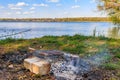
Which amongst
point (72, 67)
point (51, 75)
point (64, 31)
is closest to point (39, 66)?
point (51, 75)

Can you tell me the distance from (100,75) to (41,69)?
1179 mm

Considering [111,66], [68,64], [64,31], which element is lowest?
[64,31]

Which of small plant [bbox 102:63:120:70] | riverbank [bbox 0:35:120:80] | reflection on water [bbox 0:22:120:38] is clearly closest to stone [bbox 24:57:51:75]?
riverbank [bbox 0:35:120:80]

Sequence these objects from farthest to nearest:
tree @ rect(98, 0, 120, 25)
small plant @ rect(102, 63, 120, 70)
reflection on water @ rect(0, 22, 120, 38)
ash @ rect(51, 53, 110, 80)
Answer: tree @ rect(98, 0, 120, 25), reflection on water @ rect(0, 22, 120, 38), small plant @ rect(102, 63, 120, 70), ash @ rect(51, 53, 110, 80)

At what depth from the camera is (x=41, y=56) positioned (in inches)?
208

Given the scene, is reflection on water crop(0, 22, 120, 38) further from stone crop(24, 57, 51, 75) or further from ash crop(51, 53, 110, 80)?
stone crop(24, 57, 51, 75)

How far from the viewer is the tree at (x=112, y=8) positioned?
65.2 ft

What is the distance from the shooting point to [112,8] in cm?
2030

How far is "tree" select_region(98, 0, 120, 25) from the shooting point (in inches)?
782

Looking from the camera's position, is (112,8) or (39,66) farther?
(112,8)

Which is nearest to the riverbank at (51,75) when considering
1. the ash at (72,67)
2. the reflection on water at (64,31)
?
the ash at (72,67)

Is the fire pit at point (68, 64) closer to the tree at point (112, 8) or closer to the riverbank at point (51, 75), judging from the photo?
the riverbank at point (51, 75)

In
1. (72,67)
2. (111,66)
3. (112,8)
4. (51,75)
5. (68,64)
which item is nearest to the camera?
(51,75)

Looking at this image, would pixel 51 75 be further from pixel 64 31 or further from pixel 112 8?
pixel 64 31
